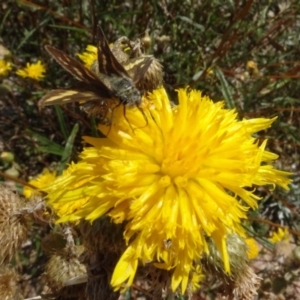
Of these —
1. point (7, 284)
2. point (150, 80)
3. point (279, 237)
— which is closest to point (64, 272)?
point (7, 284)

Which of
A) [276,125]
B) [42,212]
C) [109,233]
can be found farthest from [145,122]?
[276,125]

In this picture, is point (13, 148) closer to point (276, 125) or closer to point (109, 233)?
point (276, 125)

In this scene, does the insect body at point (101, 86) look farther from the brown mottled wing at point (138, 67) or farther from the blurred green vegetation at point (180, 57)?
the blurred green vegetation at point (180, 57)

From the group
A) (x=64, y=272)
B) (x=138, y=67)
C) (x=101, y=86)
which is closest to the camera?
(x=101, y=86)

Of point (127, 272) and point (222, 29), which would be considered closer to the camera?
point (127, 272)

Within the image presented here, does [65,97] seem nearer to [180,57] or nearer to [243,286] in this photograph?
[243,286]

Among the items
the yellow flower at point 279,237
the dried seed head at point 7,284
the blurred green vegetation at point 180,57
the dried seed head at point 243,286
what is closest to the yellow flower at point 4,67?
the blurred green vegetation at point 180,57
